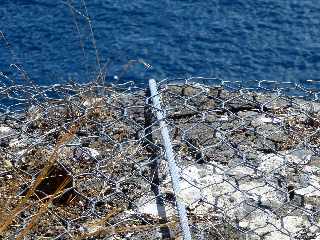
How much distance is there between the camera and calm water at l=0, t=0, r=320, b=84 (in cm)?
482

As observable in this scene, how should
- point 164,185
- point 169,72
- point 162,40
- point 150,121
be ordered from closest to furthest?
point 164,185 < point 150,121 < point 169,72 < point 162,40

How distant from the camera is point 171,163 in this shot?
7.82 ft

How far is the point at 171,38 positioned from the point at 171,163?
2.91 meters

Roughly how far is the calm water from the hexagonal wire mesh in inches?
70.6

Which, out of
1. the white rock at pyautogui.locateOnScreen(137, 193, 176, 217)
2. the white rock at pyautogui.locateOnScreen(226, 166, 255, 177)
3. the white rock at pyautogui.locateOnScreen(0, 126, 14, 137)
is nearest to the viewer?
the white rock at pyautogui.locateOnScreen(137, 193, 176, 217)

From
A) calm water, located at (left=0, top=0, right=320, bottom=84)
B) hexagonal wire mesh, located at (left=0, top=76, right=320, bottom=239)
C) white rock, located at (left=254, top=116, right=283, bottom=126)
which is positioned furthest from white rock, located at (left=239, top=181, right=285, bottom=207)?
calm water, located at (left=0, top=0, right=320, bottom=84)

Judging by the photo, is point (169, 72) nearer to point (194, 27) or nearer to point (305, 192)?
point (194, 27)

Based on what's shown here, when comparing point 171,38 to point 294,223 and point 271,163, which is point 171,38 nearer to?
point 271,163

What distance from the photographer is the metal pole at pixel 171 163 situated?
210 centimetres

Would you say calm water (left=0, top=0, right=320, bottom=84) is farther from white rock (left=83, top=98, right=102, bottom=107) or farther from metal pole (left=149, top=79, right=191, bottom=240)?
metal pole (left=149, top=79, right=191, bottom=240)

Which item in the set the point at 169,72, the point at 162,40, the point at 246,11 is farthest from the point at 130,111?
the point at 246,11

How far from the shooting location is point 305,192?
235 centimetres

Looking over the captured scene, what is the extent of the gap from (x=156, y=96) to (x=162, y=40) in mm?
2364

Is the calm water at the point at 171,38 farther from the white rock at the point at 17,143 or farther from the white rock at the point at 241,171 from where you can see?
the white rock at the point at 241,171
